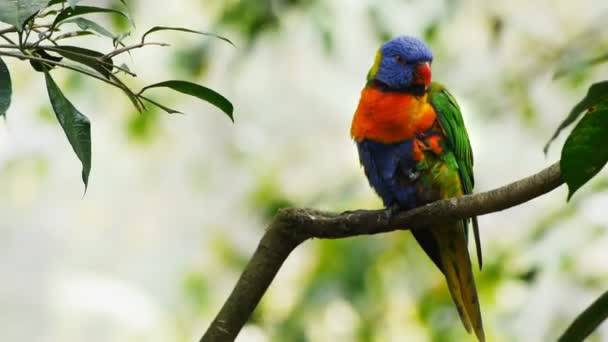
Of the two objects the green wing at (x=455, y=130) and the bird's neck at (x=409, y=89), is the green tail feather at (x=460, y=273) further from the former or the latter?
the bird's neck at (x=409, y=89)

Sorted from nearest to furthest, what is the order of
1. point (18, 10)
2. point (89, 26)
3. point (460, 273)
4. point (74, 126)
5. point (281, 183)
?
point (18, 10)
point (74, 126)
point (89, 26)
point (460, 273)
point (281, 183)

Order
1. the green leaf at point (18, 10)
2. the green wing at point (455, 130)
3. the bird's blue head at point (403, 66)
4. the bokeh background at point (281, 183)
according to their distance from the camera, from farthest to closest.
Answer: the bokeh background at point (281, 183) < the bird's blue head at point (403, 66) < the green wing at point (455, 130) < the green leaf at point (18, 10)

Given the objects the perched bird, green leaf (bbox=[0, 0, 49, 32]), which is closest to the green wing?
the perched bird

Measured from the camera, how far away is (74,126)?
3.38 ft

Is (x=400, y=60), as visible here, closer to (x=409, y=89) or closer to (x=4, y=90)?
(x=409, y=89)

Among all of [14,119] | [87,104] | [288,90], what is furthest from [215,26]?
[288,90]

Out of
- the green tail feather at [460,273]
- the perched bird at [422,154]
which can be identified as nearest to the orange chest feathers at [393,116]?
the perched bird at [422,154]

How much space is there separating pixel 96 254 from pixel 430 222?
13.6 feet

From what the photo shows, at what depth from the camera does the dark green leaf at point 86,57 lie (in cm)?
107

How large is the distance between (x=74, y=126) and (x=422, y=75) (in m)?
1.33

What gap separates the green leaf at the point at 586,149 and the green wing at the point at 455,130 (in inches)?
43.3

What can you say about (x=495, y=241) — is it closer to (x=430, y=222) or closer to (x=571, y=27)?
(x=571, y=27)

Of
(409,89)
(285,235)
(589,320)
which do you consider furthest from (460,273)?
(589,320)

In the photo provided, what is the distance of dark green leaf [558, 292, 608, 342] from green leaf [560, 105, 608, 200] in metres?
0.27
